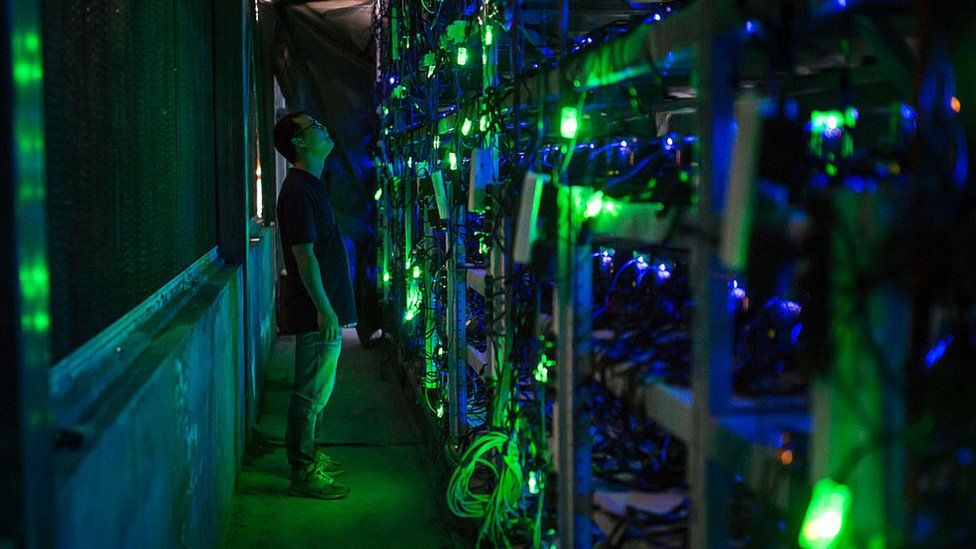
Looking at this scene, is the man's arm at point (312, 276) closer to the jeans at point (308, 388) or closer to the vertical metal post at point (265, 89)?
the jeans at point (308, 388)

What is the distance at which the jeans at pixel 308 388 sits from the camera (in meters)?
4.54

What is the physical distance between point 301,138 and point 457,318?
128 centimetres

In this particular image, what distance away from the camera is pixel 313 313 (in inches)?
178

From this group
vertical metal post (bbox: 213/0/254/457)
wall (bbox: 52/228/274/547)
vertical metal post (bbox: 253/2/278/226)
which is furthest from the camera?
vertical metal post (bbox: 253/2/278/226)

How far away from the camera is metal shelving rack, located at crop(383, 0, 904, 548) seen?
117 cm

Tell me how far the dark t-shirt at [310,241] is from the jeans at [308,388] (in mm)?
94

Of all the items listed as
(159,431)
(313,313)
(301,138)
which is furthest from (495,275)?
(301,138)

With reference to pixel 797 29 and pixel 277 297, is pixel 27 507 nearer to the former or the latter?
pixel 797 29

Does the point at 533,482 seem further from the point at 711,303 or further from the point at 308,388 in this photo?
the point at 308,388

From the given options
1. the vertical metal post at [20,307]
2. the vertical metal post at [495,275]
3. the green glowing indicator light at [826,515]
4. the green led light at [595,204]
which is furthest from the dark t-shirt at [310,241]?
the green glowing indicator light at [826,515]

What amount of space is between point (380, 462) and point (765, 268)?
4.06 m

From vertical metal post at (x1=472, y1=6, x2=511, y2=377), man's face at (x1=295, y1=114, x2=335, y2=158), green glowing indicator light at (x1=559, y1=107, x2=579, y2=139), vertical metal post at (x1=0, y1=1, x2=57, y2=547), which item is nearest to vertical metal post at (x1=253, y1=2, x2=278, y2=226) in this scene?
man's face at (x1=295, y1=114, x2=335, y2=158)

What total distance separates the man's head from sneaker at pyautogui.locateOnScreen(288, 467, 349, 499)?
5.02 feet

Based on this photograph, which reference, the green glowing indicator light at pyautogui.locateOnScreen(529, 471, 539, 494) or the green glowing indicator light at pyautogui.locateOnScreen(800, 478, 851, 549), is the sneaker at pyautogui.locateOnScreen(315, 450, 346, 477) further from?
the green glowing indicator light at pyautogui.locateOnScreen(800, 478, 851, 549)
